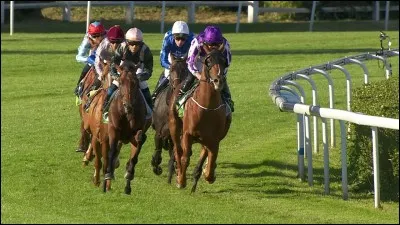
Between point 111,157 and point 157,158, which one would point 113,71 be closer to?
point 111,157

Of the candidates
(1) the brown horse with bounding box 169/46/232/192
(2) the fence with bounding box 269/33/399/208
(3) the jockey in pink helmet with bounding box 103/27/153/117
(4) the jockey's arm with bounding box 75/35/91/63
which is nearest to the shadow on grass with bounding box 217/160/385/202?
(2) the fence with bounding box 269/33/399/208

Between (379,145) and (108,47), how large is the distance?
122 inches

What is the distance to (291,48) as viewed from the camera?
97.9ft

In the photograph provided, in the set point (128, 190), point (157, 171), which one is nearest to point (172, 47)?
point (157, 171)

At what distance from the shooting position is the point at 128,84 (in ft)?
36.8

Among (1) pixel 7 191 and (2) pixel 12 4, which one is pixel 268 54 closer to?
(2) pixel 12 4

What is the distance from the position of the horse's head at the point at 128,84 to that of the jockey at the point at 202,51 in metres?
0.67

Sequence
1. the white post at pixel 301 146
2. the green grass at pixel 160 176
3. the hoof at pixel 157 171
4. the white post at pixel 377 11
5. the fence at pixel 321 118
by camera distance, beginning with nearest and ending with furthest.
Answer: the green grass at pixel 160 176
the fence at pixel 321 118
the white post at pixel 301 146
the hoof at pixel 157 171
the white post at pixel 377 11

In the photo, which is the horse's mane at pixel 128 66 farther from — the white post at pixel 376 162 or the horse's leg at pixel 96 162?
the white post at pixel 376 162

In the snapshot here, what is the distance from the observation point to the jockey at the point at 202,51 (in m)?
11.5

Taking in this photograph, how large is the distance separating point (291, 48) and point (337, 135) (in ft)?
48.0

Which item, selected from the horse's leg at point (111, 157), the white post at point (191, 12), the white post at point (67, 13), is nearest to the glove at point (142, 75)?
the horse's leg at point (111, 157)

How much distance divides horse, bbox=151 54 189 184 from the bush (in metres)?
1.81

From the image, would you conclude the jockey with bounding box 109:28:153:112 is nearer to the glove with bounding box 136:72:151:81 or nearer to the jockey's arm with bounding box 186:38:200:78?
the glove with bounding box 136:72:151:81
